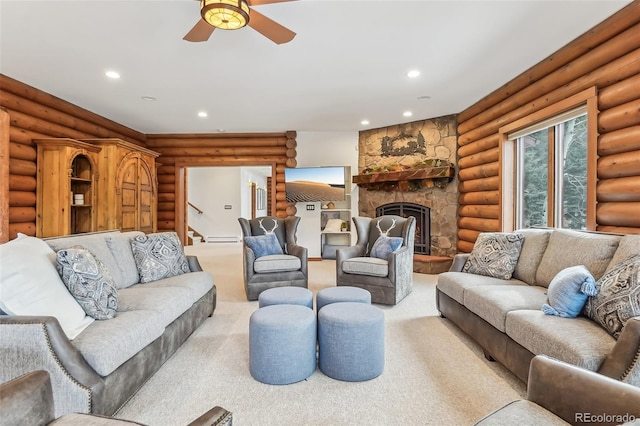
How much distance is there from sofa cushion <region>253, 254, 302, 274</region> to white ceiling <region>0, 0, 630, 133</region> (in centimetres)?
217

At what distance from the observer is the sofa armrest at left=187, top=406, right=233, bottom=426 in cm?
97

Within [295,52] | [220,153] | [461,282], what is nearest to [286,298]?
[461,282]

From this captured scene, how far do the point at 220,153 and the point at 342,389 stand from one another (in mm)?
5714

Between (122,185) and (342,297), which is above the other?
(122,185)

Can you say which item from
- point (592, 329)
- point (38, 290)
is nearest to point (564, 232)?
point (592, 329)

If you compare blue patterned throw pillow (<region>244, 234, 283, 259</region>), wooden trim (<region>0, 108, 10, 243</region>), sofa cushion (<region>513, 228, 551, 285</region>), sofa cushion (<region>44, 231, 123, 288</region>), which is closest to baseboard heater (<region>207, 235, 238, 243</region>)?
blue patterned throw pillow (<region>244, 234, 283, 259</region>)

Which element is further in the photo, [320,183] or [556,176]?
[320,183]

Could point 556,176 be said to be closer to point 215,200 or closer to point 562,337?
point 562,337

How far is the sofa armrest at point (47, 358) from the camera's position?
1488 mm

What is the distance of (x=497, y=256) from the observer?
3.02m

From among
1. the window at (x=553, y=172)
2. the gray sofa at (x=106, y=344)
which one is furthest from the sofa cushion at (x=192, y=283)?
the window at (x=553, y=172)

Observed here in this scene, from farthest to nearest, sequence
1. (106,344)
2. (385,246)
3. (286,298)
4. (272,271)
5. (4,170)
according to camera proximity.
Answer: (385,246) → (272,271) → (4,170) → (286,298) → (106,344)

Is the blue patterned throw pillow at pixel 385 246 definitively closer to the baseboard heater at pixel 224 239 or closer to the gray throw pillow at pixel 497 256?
the gray throw pillow at pixel 497 256

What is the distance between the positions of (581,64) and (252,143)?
5351 mm
